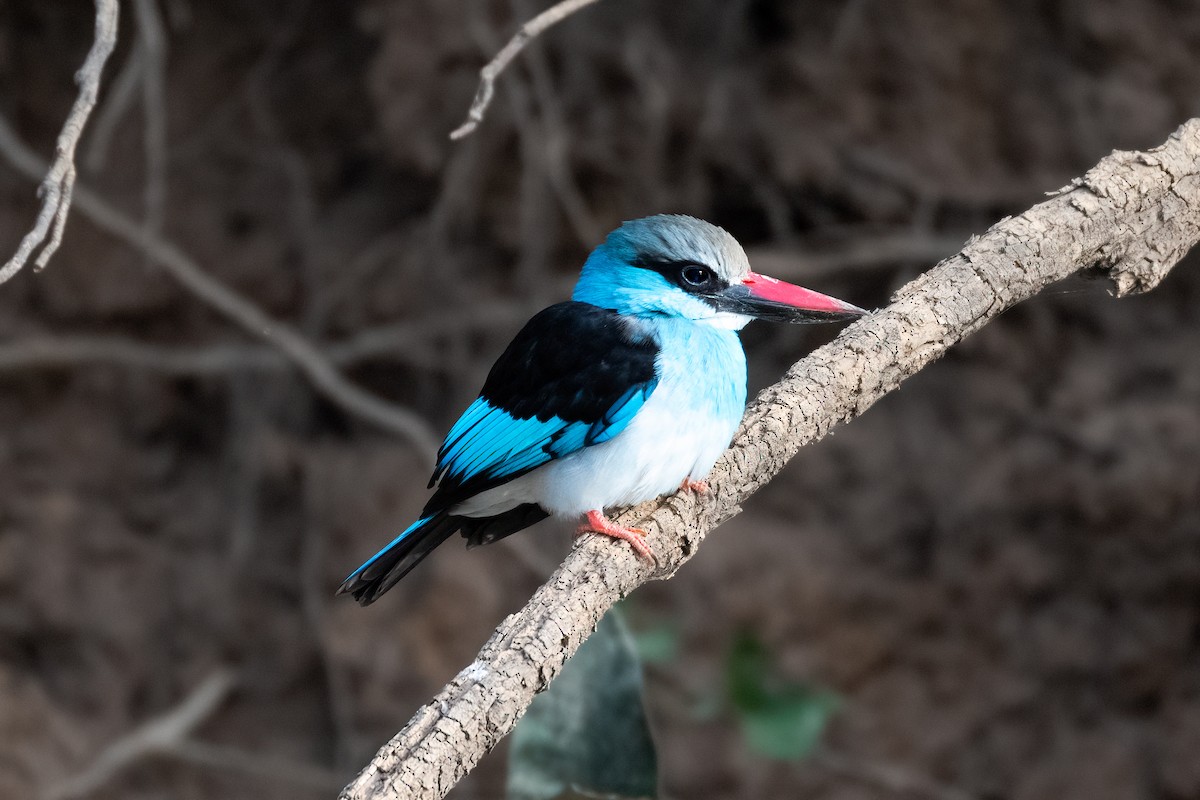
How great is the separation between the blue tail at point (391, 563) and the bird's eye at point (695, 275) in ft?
1.70

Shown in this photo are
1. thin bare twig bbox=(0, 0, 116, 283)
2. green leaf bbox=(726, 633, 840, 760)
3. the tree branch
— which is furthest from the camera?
green leaf bbox=(726, 633, 840, 760)

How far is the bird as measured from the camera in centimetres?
193

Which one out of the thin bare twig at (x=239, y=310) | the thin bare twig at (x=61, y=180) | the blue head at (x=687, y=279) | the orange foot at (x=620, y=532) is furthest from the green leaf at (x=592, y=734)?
the thin bare twig at (x=239, y=310)

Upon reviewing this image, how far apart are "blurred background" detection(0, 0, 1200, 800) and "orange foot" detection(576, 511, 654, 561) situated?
1.44 metres

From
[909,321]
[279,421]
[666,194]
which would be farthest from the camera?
[279,421]

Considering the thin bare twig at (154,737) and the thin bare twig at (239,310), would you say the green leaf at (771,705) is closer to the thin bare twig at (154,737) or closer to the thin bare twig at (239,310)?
the thin bare twig at (239,310)

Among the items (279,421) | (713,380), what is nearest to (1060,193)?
(713,380)

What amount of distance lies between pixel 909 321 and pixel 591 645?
25.0 inches

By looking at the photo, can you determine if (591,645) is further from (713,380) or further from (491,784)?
(491,784)

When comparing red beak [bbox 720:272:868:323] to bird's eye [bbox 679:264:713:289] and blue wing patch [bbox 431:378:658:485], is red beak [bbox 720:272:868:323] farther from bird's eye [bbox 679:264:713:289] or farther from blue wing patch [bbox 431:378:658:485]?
blue wing patch [bbox 431:378:658:485]

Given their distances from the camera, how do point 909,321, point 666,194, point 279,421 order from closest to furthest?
point 909,321
point 666,194
point 279,421

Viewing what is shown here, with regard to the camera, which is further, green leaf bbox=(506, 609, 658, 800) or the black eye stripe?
the black eye stripe

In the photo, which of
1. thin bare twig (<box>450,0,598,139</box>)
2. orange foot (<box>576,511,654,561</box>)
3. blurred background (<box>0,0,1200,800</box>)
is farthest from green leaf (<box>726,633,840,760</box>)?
thin bare twig (<box>450,0,598,139</box>)

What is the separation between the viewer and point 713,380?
1.99 m
